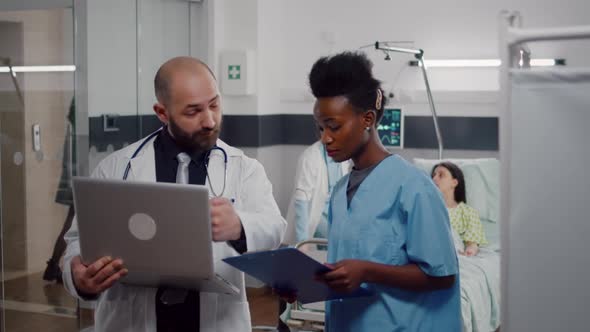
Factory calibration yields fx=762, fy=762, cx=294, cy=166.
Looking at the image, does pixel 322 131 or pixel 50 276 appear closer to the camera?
pixel 322 131

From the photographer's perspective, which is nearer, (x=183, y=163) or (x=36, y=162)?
(x=183, y=163)

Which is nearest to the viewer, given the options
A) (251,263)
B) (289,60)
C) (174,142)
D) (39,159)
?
(251,263)

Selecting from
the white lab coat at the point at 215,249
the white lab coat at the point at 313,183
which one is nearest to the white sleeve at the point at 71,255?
the white lab coat at the point at 215,249

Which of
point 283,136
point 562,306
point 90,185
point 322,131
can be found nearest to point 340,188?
point 322,131

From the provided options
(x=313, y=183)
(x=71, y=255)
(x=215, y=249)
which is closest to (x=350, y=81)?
(x=215, y=249)

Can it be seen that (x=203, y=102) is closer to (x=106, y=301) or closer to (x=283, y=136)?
(x=106, y=301)

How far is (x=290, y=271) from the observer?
176 cm

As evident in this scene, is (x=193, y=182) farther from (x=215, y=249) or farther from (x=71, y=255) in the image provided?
(x=71, y=255)

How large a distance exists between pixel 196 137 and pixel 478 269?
2536mm

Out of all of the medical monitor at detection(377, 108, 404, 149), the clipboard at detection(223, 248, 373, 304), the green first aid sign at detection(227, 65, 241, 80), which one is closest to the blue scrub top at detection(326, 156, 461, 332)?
the clipboard at detection(223, 248, 373, 304)

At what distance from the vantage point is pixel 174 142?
204 centimetres

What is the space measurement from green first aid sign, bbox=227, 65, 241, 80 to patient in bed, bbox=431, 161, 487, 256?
163 cm

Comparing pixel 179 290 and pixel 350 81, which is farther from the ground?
pixel 350 81

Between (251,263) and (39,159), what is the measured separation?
288 cm
